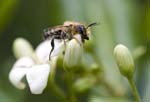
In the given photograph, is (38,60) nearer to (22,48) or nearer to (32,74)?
(22,48)

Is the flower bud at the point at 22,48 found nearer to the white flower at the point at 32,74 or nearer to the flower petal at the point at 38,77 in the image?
the white flower at the point at 32,74

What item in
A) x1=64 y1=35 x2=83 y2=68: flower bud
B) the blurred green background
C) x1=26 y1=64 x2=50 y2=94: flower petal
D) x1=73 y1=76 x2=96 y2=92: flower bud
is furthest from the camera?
the blurred green background

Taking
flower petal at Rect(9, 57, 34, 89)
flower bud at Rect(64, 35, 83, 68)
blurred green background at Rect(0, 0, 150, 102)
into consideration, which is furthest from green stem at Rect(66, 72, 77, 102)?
blurred green background at Rect(0, 0, 150, 102)

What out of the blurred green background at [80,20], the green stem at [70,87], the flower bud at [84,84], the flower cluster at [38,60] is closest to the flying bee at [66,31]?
the flower cluster at [38,60]

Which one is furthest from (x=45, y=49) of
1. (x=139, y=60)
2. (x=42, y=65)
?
(x=139, y=60)

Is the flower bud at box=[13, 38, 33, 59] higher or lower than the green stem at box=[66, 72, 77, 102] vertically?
higher

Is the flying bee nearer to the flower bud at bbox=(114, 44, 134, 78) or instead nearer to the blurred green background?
the flower bud at bbox=(114, 44, 134, 78)
